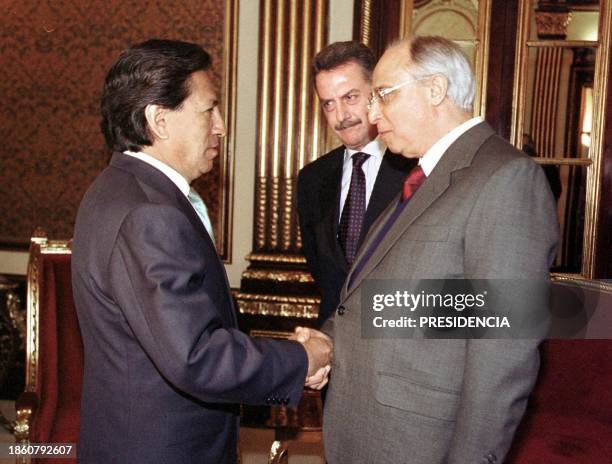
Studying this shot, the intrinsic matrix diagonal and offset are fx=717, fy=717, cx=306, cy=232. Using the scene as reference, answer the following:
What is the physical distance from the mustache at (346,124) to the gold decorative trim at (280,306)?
1.48m

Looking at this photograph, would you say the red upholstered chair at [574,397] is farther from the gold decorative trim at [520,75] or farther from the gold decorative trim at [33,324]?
the gold decorative trim at [33,324]

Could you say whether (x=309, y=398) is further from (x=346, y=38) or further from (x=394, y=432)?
(x=346, y=38)

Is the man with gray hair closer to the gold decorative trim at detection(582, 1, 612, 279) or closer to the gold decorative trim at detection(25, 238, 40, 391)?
the gold decorative trim at detection(25, 238, 40, 391)

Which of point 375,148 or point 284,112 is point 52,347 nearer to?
point 375,148

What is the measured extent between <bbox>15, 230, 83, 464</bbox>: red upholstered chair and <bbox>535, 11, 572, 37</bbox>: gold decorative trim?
2.63 metres

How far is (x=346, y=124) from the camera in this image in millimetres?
2629

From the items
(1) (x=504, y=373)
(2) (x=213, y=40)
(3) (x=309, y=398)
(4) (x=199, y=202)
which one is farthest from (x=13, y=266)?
(1) (x=504, y=373)

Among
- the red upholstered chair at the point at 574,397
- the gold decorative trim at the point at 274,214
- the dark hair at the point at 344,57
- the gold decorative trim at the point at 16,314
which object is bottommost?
the gold decorative trim at the point at 16,314

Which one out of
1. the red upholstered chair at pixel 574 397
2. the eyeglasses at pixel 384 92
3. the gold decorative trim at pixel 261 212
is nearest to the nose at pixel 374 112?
the eyeglasses at pixel 384 92

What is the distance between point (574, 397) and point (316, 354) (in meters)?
1.37

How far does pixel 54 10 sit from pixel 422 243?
3.65 m

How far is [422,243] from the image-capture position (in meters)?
1.55

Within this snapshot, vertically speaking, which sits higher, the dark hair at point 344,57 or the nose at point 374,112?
the dark hair at point 344,57

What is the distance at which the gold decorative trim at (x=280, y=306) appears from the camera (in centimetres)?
392
